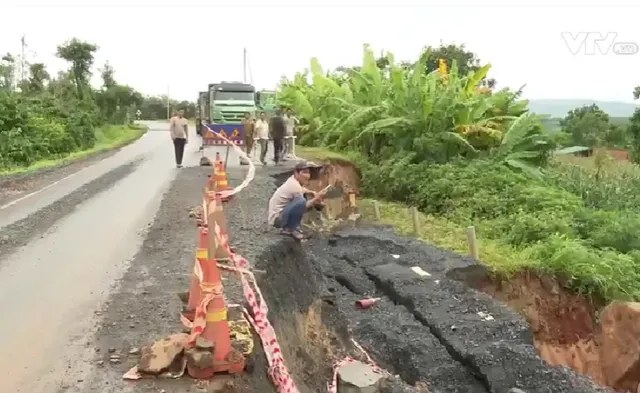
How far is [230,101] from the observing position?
2367 cm

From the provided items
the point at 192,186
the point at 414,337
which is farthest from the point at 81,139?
the point at 414,337

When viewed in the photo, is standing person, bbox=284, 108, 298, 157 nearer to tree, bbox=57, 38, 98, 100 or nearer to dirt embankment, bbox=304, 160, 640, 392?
dirt embankment, bbox=304, 160, 640, 392

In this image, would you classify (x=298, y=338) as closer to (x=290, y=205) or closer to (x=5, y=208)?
(x=290, y=205)

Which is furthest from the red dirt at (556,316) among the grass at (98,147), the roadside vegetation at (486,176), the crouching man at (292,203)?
the grass at (98,147)

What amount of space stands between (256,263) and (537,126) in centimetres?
1145

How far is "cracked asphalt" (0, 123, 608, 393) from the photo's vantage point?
5.23 meters

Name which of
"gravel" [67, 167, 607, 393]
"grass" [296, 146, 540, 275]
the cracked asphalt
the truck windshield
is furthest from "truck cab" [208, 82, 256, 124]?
"gravel" [67, 167, 607, 393]

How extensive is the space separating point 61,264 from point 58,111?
792 inches

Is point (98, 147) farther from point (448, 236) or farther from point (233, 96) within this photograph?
point (448, 236)

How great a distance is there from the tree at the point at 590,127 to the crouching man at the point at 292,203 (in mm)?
30585

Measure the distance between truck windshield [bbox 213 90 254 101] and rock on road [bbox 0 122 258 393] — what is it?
27.1 ft

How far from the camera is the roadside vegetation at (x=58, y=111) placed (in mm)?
20312

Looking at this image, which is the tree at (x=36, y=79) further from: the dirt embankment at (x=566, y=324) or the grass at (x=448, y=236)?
the dirt embankment at (x=566, y=324)

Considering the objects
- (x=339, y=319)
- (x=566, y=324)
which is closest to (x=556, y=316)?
(x=566, y=324)
